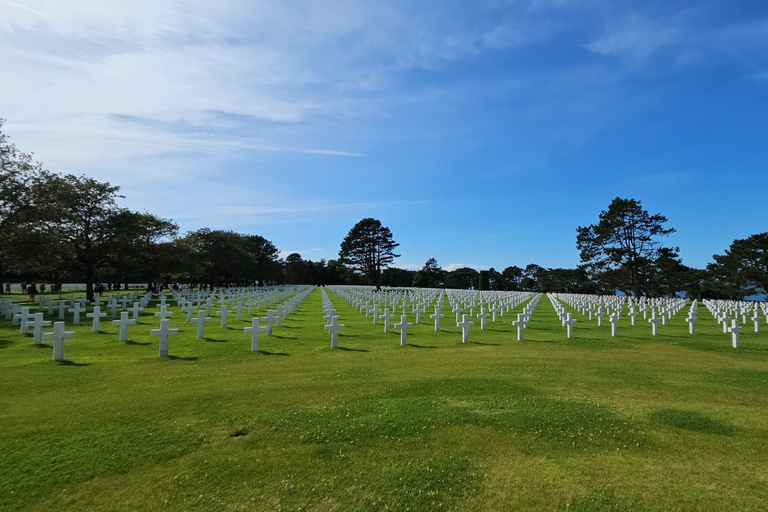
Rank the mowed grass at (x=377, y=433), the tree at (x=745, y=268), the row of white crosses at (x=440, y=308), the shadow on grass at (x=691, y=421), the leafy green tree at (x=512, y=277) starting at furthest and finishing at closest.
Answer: the leafy green tree at (x=512, y=277), the tree at (x=745, y=268), the row of white crosses at (x=440, y=308), the shadow on grass at (x=691, y=421), the mowed grass at (x=377, y=433)

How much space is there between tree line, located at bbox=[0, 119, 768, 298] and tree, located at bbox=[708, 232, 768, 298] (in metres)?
0.07

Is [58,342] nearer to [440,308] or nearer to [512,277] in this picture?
[440,308]

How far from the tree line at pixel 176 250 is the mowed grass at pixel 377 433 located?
17.3 m

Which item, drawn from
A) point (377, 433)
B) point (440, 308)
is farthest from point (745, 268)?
point (377, 433)

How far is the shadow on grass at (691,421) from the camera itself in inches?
184

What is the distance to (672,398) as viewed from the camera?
591 centimetres

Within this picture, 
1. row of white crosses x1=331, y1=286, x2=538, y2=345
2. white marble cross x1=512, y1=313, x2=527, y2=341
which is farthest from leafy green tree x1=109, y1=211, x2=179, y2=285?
white marble cross x1=512, y1=313, x2=527, y2=341

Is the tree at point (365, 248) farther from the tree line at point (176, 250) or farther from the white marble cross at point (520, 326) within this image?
the white marble cross at point (520, 326)

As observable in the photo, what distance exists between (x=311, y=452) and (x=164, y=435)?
5.47 ft

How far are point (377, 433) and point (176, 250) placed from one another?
33.8 metres

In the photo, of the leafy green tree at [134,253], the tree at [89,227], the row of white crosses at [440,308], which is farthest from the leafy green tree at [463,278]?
the tree at [89,227]

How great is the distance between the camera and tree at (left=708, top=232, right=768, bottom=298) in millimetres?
33750

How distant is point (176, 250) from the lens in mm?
33500

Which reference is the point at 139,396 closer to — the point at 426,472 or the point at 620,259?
the point at 426,472
